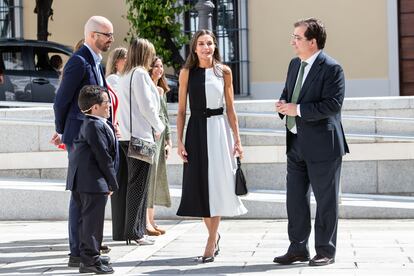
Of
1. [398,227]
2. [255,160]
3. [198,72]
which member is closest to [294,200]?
[198,72]

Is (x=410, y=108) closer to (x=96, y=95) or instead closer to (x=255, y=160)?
(x=255, y=160)

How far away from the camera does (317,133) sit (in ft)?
26.3

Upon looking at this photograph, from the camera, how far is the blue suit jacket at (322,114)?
7941mm

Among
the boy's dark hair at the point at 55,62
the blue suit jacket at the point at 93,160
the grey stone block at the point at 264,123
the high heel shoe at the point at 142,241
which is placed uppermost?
the boy's dark hair at the point at 55,62

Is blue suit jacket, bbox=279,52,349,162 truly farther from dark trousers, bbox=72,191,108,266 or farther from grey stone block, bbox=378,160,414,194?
grey stone block, bbox=378,160,414,194

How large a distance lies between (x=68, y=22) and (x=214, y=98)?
11.6 meters

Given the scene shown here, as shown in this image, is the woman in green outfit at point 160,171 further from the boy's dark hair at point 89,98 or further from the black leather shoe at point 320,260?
the black leather shoe at point 320,260

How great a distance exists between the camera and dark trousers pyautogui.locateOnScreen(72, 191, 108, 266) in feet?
25.7

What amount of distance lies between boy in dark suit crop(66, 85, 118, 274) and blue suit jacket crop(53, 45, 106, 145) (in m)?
0.24

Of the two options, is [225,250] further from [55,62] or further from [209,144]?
[55,62]

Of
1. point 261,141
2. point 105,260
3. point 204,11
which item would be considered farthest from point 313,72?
point 204,11

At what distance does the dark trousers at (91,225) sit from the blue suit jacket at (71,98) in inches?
20.6

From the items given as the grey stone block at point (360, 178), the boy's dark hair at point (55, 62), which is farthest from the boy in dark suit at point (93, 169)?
the boy's dark hair at point (55, 62)

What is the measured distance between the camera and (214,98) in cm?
841
